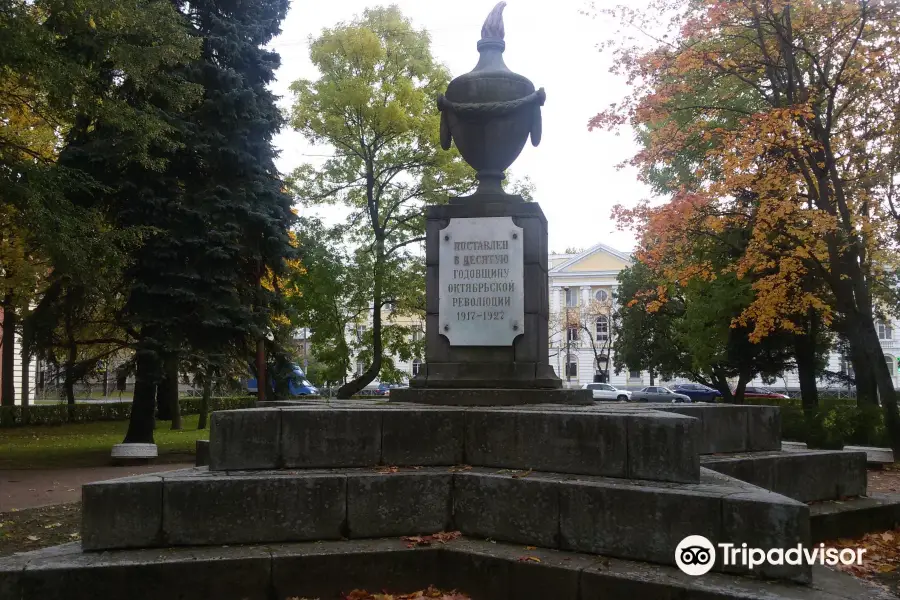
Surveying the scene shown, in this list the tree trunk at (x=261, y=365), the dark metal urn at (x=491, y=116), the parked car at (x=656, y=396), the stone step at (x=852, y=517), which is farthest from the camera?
the parked car at (x=656, y=396)

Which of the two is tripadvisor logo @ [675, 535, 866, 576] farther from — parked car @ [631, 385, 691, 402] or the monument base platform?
parked car @ [631, 385, 691, 402]

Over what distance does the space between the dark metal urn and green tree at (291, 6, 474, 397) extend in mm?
16747

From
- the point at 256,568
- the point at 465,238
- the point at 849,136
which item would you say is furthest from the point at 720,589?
the point at 849,136

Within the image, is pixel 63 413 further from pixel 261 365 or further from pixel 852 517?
pixel 852 517

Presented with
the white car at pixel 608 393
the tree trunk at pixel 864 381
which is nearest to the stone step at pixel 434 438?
the tree trunk at pixel 864 381

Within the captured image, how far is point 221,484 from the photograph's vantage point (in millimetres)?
5375

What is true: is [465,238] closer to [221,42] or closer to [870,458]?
[870,458]

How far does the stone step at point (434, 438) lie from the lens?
5.46 metres

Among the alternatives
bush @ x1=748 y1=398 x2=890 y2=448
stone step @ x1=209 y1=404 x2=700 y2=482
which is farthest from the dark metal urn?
bush @ x1=748 y1=398 x2=890 y2=448

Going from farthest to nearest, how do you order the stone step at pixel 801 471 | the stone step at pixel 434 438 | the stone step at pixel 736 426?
1. the stone step at pixel 736 426
2. the stone step at pixel 801 471
3. the stone step at pixel 434 438

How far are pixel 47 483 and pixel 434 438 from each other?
1026 cm

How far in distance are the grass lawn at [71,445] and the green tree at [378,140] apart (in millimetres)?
7280

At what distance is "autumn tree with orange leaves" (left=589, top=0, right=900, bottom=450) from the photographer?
51.0 ft

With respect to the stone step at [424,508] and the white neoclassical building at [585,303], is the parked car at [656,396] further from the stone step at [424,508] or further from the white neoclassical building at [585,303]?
the stone step at [424,508]
